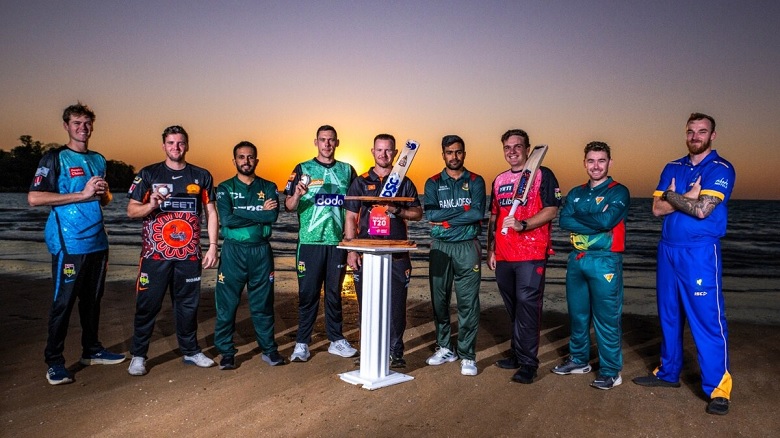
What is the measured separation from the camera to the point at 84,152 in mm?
5461

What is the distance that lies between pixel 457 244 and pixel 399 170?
3.17 ft

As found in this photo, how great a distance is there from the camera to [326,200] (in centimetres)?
603

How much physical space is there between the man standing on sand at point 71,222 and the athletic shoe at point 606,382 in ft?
15.1

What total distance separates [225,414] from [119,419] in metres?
0.76

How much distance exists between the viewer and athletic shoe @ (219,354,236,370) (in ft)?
18.2

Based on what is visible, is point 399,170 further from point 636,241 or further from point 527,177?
point 636,241

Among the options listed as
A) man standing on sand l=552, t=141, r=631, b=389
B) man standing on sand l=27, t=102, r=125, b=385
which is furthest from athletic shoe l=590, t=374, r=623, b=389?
man standing on sand l=27, t=102, r=125, b=385

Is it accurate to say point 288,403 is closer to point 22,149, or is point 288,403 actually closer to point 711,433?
point 711,433

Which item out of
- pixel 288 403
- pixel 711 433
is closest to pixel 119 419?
pixel 288 403

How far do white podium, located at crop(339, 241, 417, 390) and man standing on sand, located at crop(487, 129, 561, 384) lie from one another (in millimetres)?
1050

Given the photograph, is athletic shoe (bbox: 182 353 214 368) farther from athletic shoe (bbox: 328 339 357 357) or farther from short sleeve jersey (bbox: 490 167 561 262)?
short sleeve jersey (bbox: 490 167 561 262)

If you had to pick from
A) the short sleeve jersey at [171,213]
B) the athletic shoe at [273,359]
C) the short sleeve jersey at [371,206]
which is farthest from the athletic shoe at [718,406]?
the short sleeve jersey at [171,213]

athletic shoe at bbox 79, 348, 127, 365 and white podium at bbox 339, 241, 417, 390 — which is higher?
white podium at bbox 339, 241, 417, 390

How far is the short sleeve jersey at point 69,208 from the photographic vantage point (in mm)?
5207
